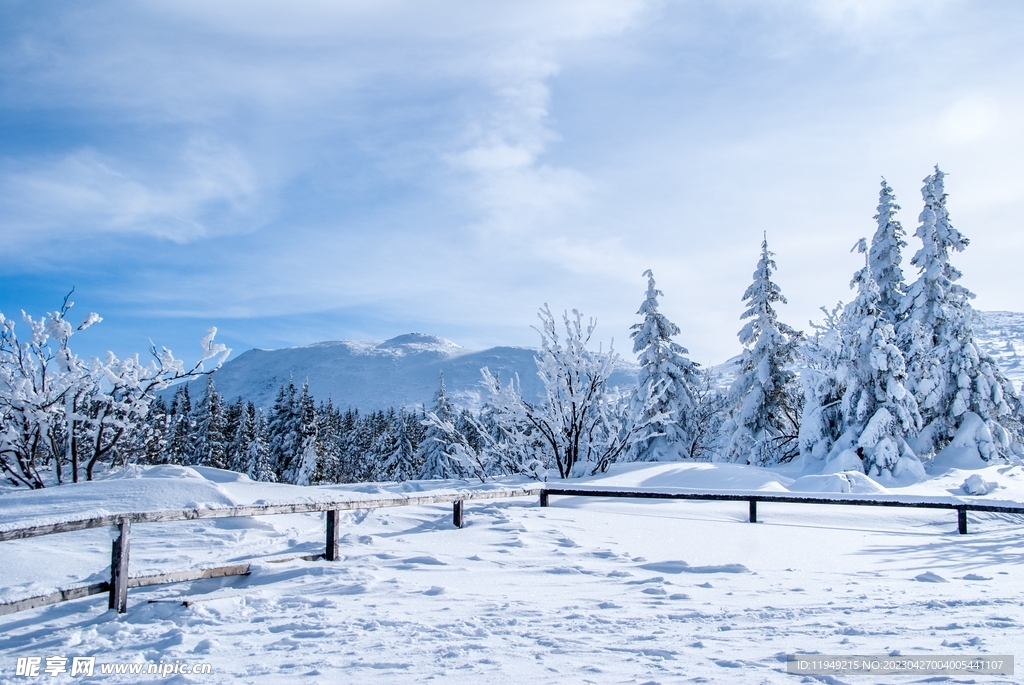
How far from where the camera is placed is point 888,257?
28.0 m

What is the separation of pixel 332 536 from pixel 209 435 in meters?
53.1

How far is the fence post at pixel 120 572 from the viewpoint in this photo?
5887mm

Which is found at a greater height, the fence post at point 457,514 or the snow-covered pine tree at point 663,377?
the snow-covered pine tree at point 663,377

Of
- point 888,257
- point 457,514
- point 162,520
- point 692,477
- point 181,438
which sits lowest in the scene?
point 181,438

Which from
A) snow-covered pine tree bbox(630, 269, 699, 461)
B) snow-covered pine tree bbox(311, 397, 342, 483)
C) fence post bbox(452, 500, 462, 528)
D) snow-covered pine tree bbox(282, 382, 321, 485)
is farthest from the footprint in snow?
snow-covered pine tree bbox(311, 397, 342, 483)

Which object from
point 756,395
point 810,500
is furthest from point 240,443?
point 810,500

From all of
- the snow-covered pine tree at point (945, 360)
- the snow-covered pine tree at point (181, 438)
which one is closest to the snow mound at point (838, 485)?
the snow-covered pine tree at point (945, 360)

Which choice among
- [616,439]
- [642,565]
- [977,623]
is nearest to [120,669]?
[642,565]

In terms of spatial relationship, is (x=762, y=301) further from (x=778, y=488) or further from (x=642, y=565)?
(x=642, y=565)

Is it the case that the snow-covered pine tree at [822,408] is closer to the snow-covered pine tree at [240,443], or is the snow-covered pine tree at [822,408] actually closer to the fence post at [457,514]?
the fence post at [457,514]

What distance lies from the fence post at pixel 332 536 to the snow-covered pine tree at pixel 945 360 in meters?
24.9

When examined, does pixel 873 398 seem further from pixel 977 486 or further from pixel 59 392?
pixel 59 392

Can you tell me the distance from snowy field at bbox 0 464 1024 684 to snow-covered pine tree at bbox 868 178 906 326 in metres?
17.7

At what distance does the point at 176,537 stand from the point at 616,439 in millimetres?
13160
